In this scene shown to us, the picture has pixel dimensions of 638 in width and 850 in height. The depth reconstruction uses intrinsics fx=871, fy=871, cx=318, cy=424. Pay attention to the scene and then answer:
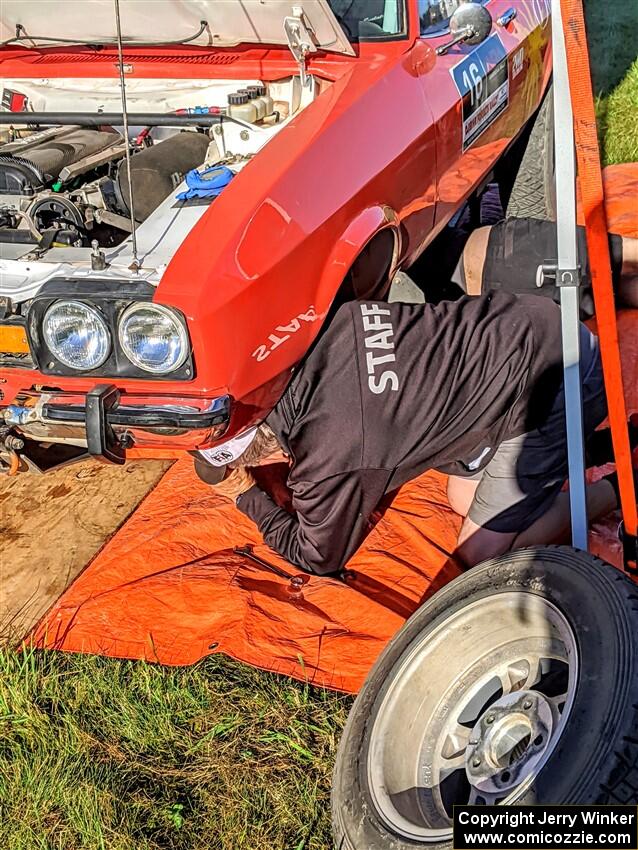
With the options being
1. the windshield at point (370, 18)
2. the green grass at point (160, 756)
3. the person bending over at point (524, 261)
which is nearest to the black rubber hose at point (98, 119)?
the windshield at point (370, 18)

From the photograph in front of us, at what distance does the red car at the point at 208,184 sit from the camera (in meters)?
2.27

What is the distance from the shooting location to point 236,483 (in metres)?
3.03

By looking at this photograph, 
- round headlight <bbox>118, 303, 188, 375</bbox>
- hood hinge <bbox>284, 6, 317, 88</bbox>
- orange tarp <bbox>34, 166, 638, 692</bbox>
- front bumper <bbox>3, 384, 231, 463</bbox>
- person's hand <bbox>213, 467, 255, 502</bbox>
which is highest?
Answer: hood hinge <bbox>284, 6, 317, 88</bbox>

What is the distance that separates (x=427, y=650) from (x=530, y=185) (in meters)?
3.43

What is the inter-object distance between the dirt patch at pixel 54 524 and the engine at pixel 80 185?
3.27 feet

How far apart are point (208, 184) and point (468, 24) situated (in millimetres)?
1289

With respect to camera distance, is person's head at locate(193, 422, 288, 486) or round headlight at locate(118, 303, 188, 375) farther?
person's head at locate(193, 422, 288, 486)

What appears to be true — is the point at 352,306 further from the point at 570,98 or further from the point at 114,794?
the point at 114,794

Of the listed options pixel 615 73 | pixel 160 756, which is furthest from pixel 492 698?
pixel 615 73

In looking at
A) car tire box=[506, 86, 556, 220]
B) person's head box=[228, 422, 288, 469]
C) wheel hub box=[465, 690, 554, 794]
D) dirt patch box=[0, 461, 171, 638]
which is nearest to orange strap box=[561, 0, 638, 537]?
wheel hub box=[465, 690, 554, 794]

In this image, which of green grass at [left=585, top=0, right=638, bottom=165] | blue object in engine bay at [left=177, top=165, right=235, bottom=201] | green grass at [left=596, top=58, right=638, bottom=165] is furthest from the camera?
green grass at [left=585, top=0, right=638, bottom=165]

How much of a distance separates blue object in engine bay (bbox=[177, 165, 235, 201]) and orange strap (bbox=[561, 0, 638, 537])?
3.42 ft

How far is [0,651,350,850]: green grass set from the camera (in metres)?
2.16

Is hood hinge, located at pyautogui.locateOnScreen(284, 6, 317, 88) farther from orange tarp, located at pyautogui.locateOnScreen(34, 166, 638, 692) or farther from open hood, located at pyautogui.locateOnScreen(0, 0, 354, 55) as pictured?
orange tarp, located at pyautogui.locateOnScreen(34, 166, 638, 692)
